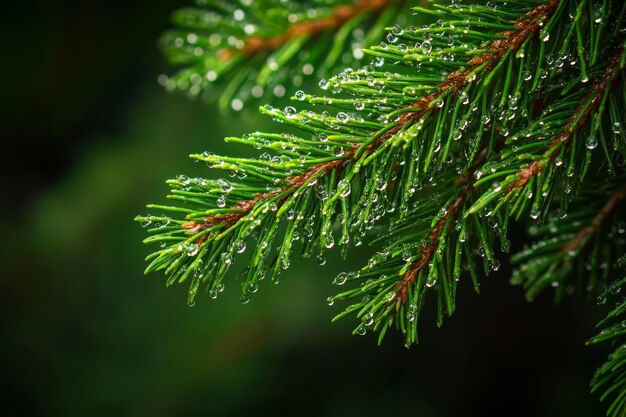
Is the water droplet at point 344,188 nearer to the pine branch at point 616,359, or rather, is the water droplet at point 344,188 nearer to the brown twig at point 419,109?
the brown twig at point 419,109

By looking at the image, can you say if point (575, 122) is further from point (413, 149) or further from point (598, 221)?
point (598, 221)

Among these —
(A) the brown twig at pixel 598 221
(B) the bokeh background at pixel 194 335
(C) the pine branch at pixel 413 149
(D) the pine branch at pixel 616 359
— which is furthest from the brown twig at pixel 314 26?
(B) the bokeh background at pixel 194 335

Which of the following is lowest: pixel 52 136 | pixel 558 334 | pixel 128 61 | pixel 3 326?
pixel 3 326

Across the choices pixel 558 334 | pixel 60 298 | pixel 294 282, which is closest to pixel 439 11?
pixel 294 282

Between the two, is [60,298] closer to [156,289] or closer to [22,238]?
[22,238]

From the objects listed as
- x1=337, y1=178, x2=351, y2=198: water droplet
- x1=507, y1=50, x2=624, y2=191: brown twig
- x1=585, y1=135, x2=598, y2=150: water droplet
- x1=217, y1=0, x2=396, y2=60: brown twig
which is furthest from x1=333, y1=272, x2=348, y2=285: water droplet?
x1=217, y1=0, x2=396, y2=60: brown twig

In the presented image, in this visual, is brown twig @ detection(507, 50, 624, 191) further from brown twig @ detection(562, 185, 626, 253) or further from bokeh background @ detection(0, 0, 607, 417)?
bokeh background @ detection(0, 0, 607, 417)
